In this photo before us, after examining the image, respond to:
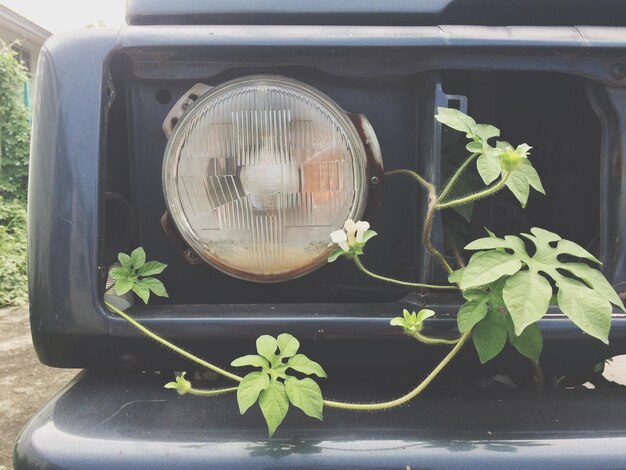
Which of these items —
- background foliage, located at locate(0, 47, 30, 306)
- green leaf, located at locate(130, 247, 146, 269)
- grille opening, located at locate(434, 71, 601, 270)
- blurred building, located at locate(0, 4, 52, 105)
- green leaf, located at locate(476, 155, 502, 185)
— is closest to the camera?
green leaf, located at locate(476, 155, 502, 185)

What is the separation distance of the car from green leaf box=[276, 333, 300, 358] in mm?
57

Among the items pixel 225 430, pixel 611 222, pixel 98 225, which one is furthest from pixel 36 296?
pixel 611 222

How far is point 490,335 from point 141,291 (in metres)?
0.54

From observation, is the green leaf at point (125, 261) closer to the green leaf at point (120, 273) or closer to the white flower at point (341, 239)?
the green leaf at point (120, 273)

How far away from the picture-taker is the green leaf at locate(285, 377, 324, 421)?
0.78m

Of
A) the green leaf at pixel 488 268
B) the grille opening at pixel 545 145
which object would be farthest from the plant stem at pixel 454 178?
the grille opening at pixel 545 145

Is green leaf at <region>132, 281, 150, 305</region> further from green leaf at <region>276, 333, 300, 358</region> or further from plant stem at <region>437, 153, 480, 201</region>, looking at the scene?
plant stem at <region>437, 153, 480, 201</region>

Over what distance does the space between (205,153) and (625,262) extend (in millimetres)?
709

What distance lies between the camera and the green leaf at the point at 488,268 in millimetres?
767

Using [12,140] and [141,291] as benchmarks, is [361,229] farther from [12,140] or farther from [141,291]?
[12,140]

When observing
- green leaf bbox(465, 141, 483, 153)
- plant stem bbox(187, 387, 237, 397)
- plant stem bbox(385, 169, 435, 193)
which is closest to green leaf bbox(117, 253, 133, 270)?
plant stem bbox(187, 387, 237, 397)

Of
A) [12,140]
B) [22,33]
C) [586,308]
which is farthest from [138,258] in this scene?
[22,33]

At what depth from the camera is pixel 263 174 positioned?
0.92 m

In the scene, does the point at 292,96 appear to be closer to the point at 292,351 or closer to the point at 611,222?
the point at 292,351
